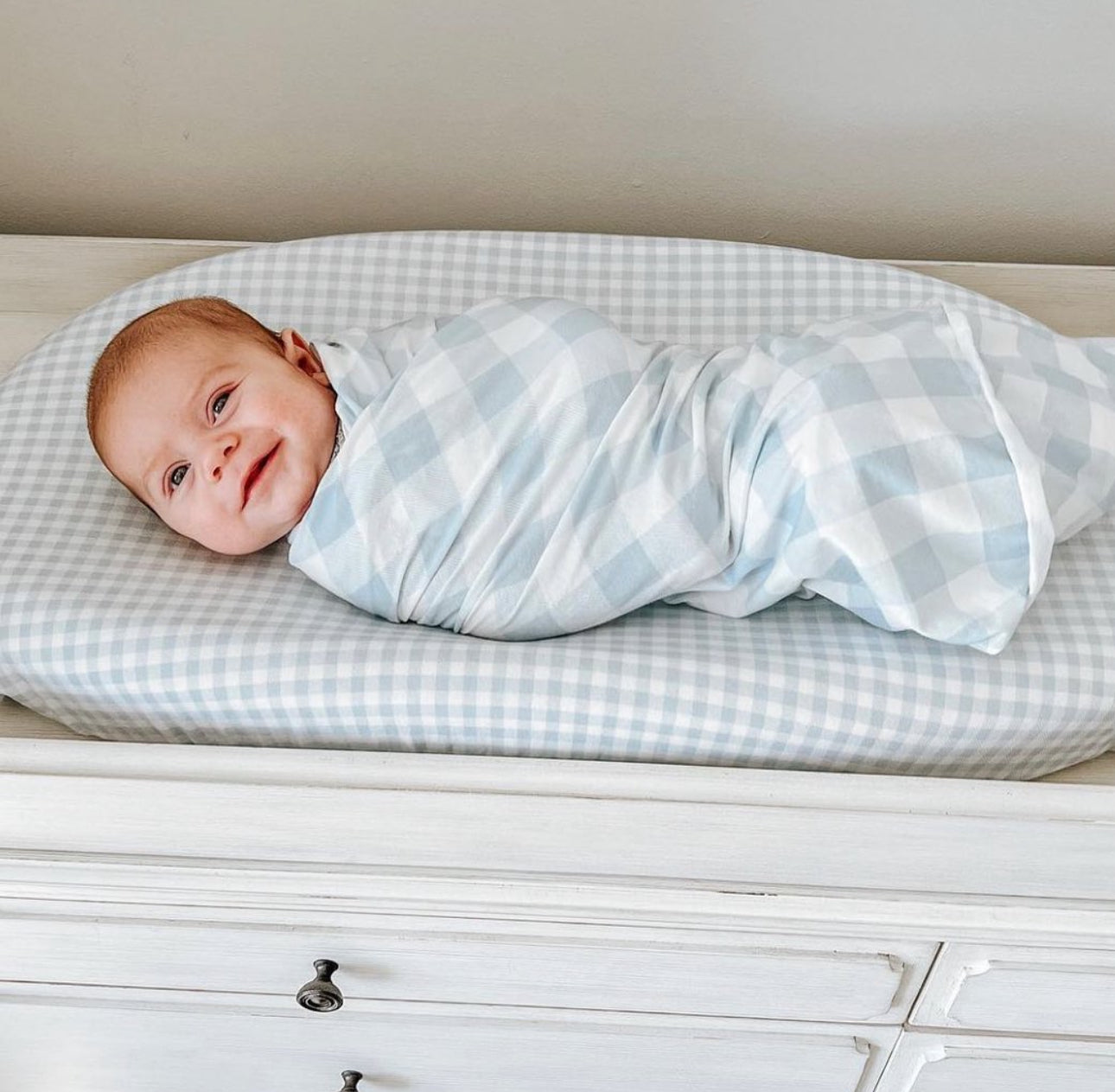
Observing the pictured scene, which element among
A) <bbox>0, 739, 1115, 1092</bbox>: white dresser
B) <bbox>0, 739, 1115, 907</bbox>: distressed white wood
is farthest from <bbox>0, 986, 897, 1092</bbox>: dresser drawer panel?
<bbox>0, 739, 1115, 907</bbox>: distressed white wood

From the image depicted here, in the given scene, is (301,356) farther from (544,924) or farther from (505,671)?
(544,924)

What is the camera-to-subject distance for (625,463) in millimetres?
884

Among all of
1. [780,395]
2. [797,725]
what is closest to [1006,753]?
[797,725]

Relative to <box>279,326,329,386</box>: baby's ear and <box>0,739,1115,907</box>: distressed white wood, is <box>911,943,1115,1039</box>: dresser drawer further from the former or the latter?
<box>279,326,329,386</box>: baby's ear

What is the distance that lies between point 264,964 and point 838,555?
21.1 inches

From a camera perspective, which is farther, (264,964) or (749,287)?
(749,287)

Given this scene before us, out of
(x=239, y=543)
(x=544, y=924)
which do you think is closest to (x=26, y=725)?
(x=239, y=543)

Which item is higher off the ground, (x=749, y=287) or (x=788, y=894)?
Result: (x=749, y=287)

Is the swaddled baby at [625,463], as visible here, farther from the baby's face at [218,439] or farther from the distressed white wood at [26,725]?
the distressed white wood at [26,725]

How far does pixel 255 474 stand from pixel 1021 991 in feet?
2.31

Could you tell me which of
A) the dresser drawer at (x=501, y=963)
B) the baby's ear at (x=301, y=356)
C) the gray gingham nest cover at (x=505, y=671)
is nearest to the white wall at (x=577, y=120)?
the baby's ear at (x=301, y=356)

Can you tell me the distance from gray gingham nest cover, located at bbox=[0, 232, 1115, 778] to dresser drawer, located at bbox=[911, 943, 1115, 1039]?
0.43 feet

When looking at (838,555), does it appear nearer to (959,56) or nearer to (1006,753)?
(1006,753)

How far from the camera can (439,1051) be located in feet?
3.25
